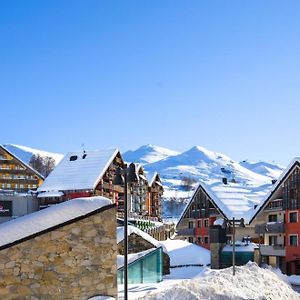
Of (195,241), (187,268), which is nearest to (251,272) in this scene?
(187,268)

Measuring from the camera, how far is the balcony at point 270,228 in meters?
38.0

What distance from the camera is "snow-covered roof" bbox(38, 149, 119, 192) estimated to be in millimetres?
51625

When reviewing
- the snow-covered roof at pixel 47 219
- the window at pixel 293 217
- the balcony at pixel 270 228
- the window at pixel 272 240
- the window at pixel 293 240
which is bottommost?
the window at pixel 272 240

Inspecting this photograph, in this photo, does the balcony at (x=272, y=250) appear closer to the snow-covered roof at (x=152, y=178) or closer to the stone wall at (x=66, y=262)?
the stone wall at (x=66, y=262)

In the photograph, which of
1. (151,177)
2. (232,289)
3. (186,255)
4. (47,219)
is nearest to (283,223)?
(186,255)

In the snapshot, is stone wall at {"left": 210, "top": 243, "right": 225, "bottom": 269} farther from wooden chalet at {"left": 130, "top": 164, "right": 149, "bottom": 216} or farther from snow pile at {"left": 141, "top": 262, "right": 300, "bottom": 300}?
wooden chalet at {"left": 130, "top": 164, "right": 149, "bottom": 216}

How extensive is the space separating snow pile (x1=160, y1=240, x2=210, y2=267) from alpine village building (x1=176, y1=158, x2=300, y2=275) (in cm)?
135

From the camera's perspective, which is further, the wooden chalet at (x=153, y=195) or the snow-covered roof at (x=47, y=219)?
the wooden chalet at (x=153, y=195)

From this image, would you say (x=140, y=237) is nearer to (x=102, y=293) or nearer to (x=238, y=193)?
(x=102, y=293)

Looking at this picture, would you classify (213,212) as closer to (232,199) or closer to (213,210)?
Result: (213,210)

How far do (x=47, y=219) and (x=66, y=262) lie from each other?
0.84 meters

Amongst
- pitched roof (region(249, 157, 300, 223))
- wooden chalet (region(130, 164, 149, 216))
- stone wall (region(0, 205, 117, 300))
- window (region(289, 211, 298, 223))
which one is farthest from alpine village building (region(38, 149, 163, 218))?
stone wall (region(0, 205, 117, 300))

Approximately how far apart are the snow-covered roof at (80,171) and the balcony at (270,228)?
55.7 ft

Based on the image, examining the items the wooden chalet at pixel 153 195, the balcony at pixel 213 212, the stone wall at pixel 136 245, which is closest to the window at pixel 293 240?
the balcony at pixel 213 212
